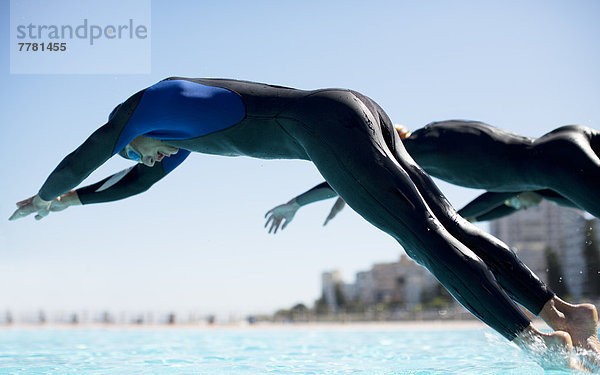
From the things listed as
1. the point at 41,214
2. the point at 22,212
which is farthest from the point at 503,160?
the point at 22,212

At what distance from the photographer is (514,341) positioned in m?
2.45

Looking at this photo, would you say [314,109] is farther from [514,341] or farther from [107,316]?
[107,316]

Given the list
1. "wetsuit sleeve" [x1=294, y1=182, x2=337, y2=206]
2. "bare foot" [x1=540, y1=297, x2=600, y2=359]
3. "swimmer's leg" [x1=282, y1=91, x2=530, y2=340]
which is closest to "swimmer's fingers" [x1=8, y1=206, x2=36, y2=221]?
"swimmer's leg" [x1=282, y1=91, x2=530, y2=340]

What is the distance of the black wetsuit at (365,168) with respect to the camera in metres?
2.49

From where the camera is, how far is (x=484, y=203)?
543 centimetres

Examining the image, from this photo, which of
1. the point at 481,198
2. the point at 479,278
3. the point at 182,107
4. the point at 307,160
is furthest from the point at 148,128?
the point at 481,198

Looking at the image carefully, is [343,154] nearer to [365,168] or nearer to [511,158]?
[365,168]

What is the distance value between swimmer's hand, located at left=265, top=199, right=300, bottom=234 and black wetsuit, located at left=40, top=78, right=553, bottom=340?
1.76 m

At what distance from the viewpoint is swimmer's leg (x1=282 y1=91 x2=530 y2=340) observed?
245 centimetres

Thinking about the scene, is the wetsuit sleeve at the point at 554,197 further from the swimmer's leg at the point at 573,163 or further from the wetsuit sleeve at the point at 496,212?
the swimmer's leg at the point at 573,163

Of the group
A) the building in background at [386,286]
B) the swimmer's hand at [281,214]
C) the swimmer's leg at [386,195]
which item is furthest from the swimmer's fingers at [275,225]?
the building in background at [386,286]

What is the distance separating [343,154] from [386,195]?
295 mm

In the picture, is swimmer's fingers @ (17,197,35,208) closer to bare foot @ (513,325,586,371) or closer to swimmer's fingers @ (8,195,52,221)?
swimmer's fingers @ (8,195,52,221)

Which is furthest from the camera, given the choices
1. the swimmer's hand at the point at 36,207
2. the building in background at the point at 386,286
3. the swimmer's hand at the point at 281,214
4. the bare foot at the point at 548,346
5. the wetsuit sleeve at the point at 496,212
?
the building in background at the point at 386,286
